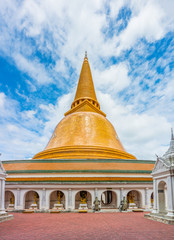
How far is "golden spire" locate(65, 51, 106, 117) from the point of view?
120 ft

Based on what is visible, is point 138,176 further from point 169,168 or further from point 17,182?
point 17,182

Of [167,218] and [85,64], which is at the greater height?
[85,64]

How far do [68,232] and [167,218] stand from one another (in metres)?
6.34

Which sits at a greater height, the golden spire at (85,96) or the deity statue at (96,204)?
the golden spire at (85,96)

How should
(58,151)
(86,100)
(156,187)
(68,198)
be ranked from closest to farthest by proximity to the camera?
(156,187) < (68,198) < (58,151) < (86,100)

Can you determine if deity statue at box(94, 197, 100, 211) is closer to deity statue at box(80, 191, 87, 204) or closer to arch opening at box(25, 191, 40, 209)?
deity statue at box(80, 191, 87, 204)

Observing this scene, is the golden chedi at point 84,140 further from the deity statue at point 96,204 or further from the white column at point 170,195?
the white column at point 170,195

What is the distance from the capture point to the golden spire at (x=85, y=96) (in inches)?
1439

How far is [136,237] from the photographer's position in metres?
9.12

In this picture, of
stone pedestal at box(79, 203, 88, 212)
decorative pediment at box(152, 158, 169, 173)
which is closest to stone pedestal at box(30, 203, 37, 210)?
stone pedestal at box(79, 203, 88, 212)

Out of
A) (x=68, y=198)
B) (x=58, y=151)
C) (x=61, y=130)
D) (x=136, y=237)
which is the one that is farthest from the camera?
(x=61, y=130)

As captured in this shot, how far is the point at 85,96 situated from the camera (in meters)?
38.3

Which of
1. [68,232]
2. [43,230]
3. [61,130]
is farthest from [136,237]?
[61,130]

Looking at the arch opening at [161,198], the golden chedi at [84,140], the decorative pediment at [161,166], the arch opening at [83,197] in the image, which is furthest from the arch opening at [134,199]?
the decorative pediment at [161,166]
